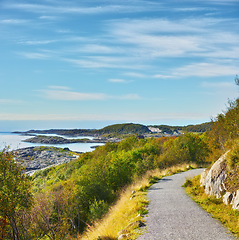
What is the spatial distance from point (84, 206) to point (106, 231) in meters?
23.9

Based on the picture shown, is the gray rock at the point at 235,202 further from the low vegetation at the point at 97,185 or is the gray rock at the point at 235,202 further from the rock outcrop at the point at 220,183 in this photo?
the low vegetation at the point at 97,185

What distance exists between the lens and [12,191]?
1416 centimetres

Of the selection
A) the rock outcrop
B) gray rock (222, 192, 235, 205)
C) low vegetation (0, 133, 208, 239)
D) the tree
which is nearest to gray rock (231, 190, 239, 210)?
the rock outcrop

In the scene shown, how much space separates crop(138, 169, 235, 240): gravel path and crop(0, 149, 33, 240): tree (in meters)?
8.23

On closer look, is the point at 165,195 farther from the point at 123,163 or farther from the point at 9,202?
the point at 123,163

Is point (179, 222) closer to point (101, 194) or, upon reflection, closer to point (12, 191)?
point (12, 191)

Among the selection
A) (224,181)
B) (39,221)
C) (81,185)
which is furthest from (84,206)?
(224,181)

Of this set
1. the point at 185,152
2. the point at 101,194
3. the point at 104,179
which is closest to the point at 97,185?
the point at 101,194

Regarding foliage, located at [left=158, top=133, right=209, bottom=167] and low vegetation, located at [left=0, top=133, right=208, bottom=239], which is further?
foliage, located at [left=158, top=133, right=209, bottom=167]

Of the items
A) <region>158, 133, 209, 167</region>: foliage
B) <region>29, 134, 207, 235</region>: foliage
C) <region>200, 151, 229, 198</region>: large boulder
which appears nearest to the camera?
<region>200, 151, 229, 198</region>: large boulder

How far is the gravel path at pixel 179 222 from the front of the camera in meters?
8.76

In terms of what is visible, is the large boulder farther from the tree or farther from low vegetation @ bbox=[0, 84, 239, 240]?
the tree

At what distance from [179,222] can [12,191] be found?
10.4 m

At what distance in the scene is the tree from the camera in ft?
44.3
